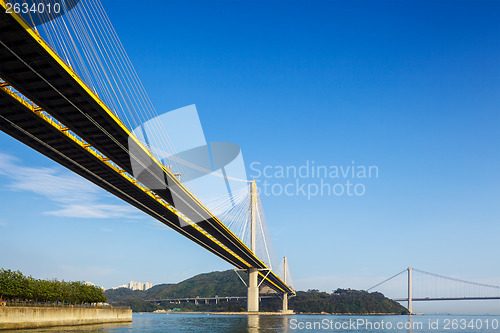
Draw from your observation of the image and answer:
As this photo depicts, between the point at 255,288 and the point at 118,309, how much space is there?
3457cm

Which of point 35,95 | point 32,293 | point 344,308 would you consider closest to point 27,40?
point 35,95

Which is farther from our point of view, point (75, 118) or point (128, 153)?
point (128, 153)

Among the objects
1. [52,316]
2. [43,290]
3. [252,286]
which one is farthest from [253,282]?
[52,316]

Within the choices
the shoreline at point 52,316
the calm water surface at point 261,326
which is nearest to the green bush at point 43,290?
the shoreline at point 52,316

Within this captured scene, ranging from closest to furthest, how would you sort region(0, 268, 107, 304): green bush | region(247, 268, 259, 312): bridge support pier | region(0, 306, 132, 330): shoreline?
region(0, 306, 132, 330): shoreline
region(0, 268, 107, 304): green bush
region(247, 268, 259, 312): bridge support pier

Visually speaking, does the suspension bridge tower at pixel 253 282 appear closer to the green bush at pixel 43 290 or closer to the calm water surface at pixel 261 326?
the calm water surface at pixel 261 326

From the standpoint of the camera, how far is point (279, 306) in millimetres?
173500

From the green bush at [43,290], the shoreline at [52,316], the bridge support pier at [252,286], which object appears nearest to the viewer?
the shoreline at [52,316]

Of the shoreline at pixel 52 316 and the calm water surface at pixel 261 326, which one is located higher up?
the shoreline at pixel 52 316

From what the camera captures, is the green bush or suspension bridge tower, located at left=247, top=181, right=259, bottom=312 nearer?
the green bush

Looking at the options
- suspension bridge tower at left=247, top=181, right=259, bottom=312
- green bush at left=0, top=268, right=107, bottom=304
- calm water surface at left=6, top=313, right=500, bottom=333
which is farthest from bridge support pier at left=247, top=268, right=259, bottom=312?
green bush at left=0, top=268, right=107, bottom=304

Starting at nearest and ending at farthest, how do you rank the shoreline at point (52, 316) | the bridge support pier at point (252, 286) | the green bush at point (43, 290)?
the shoreline at point (52, 316), the green bush at point (43, 290), the bridge support pier at point (252, 286)

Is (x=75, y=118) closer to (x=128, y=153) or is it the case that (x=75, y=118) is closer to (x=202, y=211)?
(x=128, y=153)

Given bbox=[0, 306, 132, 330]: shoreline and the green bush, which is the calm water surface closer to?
bbox=[0, 306, 132, 330]: shoreline
